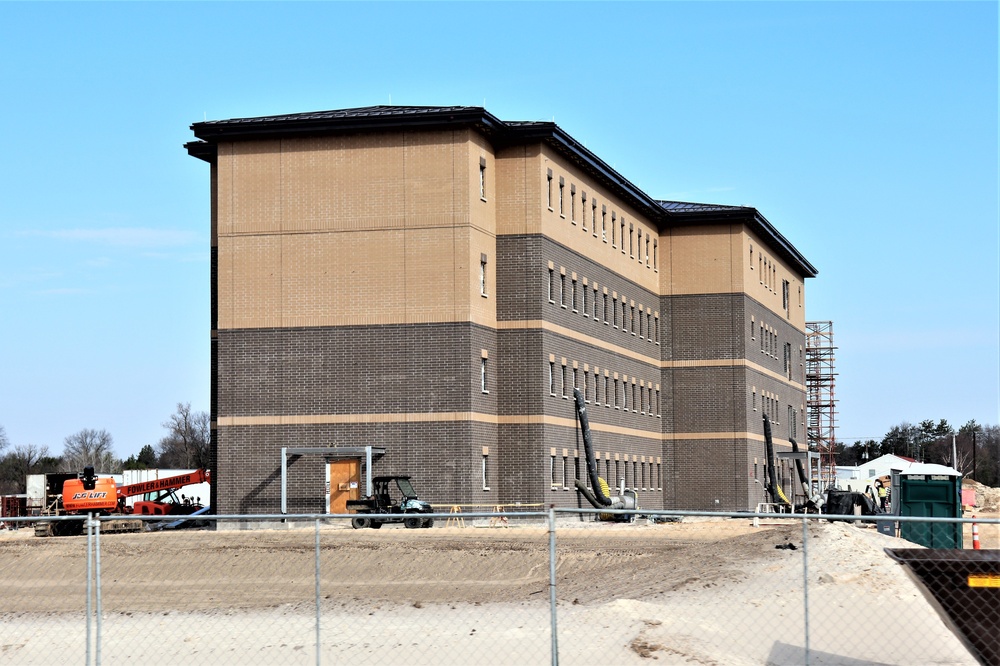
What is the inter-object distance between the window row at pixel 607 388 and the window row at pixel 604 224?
592 centimetres

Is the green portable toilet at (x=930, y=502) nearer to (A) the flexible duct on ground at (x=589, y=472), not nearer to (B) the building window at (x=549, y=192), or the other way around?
(A) the flexible duct on ground at (x=589, y=472)

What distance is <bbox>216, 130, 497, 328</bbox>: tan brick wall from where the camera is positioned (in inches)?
1986

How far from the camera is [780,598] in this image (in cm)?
2200

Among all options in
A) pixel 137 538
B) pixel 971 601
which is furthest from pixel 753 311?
pixel 971 601

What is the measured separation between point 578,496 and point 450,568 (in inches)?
1107

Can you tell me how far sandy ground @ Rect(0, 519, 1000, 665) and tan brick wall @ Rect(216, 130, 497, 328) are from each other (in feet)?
55.8

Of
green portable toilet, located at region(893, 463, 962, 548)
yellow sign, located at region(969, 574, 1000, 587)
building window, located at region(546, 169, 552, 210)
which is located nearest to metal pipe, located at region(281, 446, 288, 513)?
building window, located at region(546, 169, 552, 210)

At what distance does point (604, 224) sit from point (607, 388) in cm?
727

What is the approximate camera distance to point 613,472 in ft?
207

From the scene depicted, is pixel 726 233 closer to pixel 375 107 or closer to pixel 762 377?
pixel 762 377

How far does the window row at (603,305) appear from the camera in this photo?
5669cm

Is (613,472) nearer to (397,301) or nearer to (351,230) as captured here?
(397,301)

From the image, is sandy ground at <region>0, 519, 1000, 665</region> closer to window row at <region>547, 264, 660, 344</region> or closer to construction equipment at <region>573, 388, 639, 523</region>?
construction equipment at <region>573, 388, 639, 523</region>

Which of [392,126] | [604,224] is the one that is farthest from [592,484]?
[392,126]
